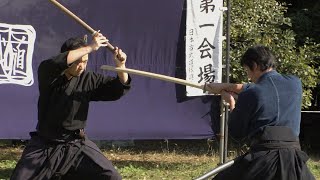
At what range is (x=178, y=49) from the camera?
6.94 meters

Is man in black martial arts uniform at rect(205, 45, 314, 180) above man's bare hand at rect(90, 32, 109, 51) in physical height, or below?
below

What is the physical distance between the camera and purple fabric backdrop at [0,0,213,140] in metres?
6.62

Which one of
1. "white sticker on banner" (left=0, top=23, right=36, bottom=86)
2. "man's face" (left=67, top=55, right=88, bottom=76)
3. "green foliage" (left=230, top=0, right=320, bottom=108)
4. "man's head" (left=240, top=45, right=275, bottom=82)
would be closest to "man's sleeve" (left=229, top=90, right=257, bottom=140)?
"man's head" (left=240, top=45, right=275, bottom=82)

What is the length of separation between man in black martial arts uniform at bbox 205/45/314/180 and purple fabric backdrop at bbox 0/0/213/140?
311cm

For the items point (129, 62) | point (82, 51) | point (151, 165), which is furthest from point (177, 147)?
point (82, 51)

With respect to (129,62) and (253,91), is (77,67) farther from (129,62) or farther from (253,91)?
(129,62)

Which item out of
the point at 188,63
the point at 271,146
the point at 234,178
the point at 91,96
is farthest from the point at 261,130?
the point at 188,63

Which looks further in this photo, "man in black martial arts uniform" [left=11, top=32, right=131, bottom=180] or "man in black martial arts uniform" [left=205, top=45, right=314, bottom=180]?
"man in black martial arts uniform" [left=11, top=32, right=131, bottom=180]

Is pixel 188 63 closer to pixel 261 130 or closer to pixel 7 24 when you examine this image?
pixel 7 24

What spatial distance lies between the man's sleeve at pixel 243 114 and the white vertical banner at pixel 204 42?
3033 millimetres

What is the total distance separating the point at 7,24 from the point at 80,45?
270 cm

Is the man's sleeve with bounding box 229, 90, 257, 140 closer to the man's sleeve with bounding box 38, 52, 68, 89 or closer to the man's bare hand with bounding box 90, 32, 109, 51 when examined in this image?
the man's bare hand with bounding box 90, 32, 109, 51

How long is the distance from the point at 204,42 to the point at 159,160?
231 centimetres

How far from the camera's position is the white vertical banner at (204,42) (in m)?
6.79
